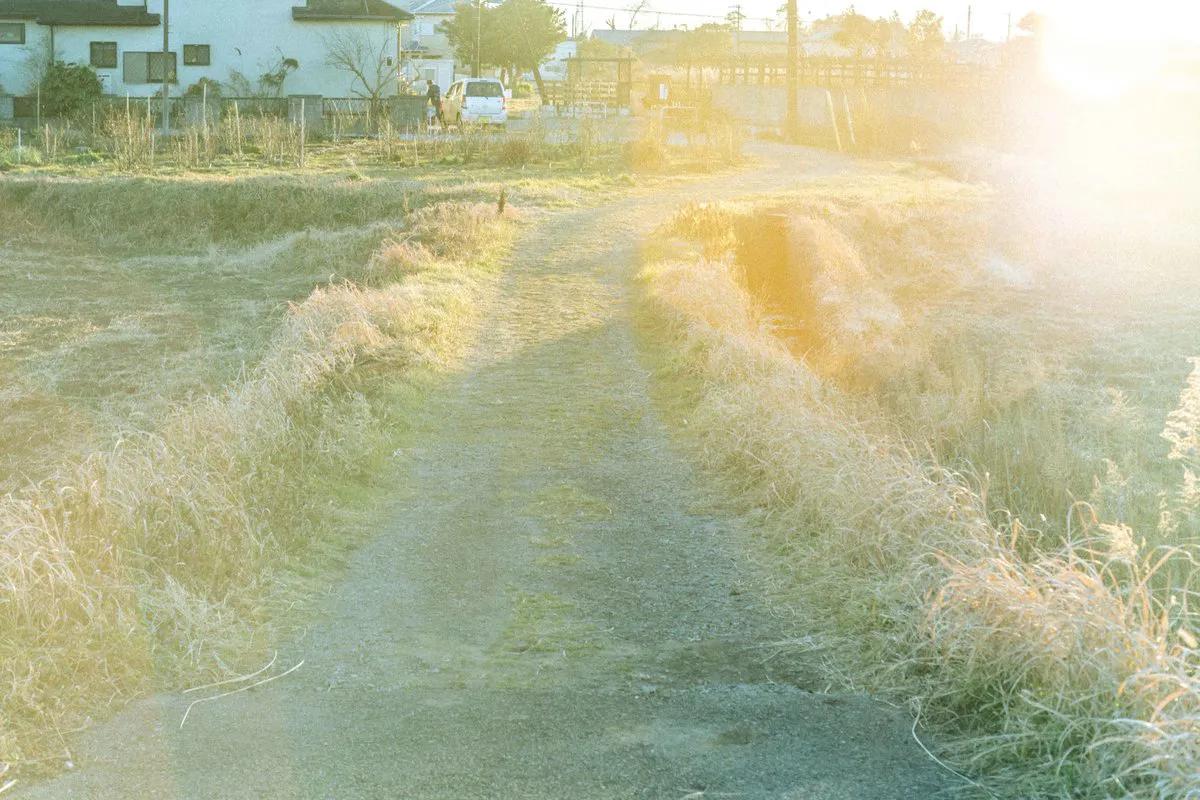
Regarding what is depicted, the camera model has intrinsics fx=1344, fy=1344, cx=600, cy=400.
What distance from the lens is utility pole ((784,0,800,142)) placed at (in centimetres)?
3450

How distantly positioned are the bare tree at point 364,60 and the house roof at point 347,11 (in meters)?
0.57

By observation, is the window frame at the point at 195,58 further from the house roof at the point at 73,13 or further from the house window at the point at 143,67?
the house roof at the point at 73,13

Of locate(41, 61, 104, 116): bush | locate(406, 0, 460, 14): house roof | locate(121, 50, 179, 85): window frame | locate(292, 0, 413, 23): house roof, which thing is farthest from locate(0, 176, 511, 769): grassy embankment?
locate(406, 0, 460, 14): house roof

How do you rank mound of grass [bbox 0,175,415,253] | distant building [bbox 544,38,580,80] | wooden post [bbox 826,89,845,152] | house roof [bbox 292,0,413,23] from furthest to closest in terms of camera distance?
1. distant building [bbox 544,38,580,80]
2. house roof [bbox 292,0,413,23]
3. wooden post [bbox 826,89,845,152]
4. mound of grass [bbox 0,175,415,253]

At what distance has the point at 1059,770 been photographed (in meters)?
4.45

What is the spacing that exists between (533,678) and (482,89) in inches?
1332

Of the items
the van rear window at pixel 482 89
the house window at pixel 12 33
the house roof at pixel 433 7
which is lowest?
the van rear window at pixel 482 89

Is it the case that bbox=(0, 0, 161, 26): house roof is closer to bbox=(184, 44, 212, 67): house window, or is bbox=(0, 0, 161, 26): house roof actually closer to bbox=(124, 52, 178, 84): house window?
bbox=(124, 52, 178, 84): house window

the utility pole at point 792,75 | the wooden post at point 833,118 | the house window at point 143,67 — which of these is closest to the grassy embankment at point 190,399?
the wooden post at point 833,118

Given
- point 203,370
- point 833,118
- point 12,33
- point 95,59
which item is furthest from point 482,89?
point 203,370

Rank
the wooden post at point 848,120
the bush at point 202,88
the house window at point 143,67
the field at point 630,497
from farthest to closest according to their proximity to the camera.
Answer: the house window at point 143,67
the bush at point 202,88
the wooden post at point 848,120
the field at point 630,497

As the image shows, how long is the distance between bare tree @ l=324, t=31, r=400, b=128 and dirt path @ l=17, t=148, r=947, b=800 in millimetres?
32609

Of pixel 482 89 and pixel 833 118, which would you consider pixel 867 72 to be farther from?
pixel 482 89

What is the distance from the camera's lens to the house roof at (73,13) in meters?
39.1
